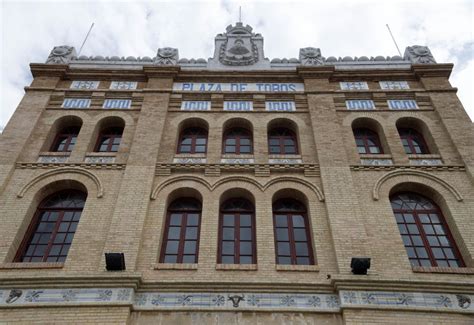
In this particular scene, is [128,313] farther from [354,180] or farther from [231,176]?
[354,180]

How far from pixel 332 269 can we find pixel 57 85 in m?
10.9

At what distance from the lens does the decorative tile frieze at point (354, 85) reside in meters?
15.0

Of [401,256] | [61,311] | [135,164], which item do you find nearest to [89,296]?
[61,311]

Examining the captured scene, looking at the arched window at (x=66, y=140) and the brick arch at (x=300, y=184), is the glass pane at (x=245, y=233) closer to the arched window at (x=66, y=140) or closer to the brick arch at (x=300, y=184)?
the brick arch at (x=300, y=184)

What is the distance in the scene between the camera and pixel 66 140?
45.5 ft

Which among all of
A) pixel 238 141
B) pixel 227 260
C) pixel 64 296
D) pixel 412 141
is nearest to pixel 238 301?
pixel 227 260

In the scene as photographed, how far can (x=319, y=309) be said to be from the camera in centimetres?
907

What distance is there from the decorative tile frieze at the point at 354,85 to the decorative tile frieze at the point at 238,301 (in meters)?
8.02

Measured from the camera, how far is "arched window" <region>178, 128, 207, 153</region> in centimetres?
1352

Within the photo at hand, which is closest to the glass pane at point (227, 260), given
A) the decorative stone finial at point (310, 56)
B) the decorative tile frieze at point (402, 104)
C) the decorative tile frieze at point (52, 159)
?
the decorative tile frieze at point (52, 159)

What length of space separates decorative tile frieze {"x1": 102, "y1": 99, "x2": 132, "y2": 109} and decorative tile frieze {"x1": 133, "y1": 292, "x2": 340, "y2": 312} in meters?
7.05

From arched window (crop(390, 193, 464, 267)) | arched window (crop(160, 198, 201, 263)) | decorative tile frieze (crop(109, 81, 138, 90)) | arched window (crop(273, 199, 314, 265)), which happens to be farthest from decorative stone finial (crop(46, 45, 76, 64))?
arched window (crop(390, 193, 464, 267))

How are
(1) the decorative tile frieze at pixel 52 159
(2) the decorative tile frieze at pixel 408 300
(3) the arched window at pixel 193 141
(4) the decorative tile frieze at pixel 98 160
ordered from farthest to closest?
(3) the arched window at pixel 193 141 → (1) the decorative tile frieze at pixel 52 159 → (4) the decorative tile frieze at pixel 98 160 → (2) the decorative tile frieze at pixel 408 300

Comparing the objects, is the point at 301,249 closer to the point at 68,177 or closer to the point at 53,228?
the point at 53,228
